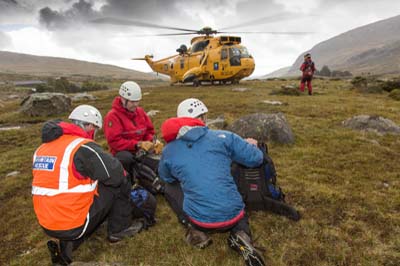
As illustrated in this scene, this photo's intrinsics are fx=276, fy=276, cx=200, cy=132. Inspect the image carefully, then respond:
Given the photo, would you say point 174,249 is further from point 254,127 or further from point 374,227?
point 254,127

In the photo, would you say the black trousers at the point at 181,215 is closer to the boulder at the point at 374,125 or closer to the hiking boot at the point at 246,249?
the hiking boot at the point at 246,249

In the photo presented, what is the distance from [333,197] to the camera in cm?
623

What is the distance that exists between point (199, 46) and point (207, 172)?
93.0 ft

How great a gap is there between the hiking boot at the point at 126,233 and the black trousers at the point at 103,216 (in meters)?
0.06

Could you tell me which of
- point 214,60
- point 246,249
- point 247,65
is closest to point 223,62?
point 214,60

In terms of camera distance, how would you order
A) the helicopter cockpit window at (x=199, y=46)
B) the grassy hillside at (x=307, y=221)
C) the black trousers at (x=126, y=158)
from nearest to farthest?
1. the grassy hillside at (x=307, y=221)
2. the black trousers at (x=126, y=158)
3. the helicopter cockpit window at (x=199, y=46)

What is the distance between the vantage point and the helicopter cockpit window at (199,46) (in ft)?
98.9

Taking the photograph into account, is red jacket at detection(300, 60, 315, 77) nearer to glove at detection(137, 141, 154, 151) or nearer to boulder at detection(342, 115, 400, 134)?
boulder at detection(342, 115, 400, 134)

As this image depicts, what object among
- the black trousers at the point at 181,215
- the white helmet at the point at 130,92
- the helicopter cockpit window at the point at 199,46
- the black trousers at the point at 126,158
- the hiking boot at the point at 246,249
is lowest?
the hiking boot at the point at 246,249

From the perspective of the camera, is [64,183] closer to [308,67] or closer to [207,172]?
[207,172]

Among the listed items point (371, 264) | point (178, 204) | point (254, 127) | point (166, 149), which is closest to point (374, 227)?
point (371, 264)

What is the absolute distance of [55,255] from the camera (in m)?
4.51

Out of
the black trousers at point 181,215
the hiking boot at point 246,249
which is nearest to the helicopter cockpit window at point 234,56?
the black trousers at point 181,215

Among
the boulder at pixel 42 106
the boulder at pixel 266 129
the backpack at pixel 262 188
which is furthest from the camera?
the boulder at pixel 42 106
